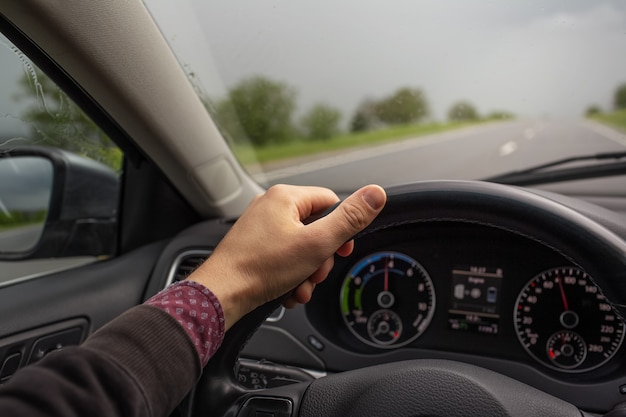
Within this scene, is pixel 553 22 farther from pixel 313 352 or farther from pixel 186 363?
pixel 186 363

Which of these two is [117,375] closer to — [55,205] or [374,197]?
[374,197]

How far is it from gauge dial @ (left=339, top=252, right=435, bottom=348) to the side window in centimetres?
112

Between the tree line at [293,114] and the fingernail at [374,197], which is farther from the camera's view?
the tree line at [293,114]

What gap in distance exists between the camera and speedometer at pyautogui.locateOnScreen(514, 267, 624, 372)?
200 cm

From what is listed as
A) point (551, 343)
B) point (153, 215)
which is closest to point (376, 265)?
point (551, 343)

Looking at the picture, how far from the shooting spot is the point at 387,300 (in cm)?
232

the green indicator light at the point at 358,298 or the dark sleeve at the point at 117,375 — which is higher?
the dark sleeve at the point at 117,375

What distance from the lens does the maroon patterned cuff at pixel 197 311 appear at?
3.76ft

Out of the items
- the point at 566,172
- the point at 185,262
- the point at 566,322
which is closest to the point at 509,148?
the point at 566,172

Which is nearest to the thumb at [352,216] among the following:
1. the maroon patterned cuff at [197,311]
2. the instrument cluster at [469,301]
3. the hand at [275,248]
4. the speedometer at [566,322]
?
the hand at [275,248]

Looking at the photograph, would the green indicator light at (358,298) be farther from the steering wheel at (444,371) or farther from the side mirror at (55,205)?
the side mirror at (55,205)

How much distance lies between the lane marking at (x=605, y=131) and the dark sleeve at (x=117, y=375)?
1945 mm

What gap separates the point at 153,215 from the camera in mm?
2801

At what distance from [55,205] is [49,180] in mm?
116
